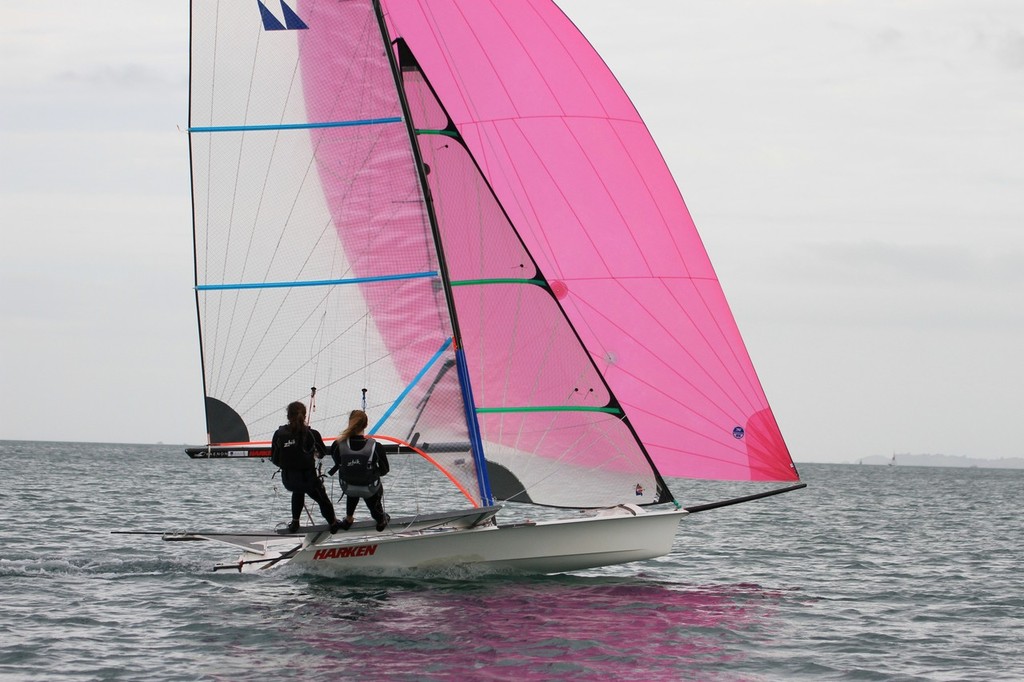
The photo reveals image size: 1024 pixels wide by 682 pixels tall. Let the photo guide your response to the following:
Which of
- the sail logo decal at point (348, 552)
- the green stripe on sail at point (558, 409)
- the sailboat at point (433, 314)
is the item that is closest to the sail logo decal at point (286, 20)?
the sailboat at point (433, 314)

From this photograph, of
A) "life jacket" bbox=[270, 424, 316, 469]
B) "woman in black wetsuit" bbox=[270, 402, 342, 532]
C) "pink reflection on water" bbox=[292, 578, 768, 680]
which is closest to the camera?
"pink reflection on water" bbox=[292, 578, 768, 680]

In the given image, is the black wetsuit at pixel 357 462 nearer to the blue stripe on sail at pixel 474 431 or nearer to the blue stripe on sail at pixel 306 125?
the blue stripe on sail at pixel 474 431

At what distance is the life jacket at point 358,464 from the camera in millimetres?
14289

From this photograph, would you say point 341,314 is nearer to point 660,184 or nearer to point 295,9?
point 295,9

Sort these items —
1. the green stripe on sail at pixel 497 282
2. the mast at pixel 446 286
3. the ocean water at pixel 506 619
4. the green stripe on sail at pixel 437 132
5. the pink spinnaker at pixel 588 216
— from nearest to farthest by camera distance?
the ocean water at pixel 506 619 → the mast at pixel 446 286 → the pink spinnaker at pixel 588 216 → the green stripe on sail at pixel 437 132 → the green stripe on sail at pixel 497 282

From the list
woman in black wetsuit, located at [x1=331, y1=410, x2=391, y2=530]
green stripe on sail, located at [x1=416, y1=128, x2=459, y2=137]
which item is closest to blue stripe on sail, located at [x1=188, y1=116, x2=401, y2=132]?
green stripe on sail, located at [x1=416, y1=128, x2=459, y2=137]

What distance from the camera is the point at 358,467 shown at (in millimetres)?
14289

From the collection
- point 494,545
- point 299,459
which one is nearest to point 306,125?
point 299,459

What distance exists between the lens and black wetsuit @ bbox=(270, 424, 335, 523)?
46.3ft

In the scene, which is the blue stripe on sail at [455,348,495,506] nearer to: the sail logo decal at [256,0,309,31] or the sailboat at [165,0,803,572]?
the sailboat at [165,0,803,572]

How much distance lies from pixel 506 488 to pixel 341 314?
115 inches

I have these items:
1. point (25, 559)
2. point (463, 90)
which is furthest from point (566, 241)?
point (25, 559)

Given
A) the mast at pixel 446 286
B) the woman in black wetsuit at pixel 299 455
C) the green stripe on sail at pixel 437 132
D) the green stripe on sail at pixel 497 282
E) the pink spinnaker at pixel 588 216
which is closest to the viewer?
the woman in black wetsuit at pixel 299 455

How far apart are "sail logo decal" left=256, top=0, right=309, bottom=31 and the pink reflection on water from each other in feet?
21.6
